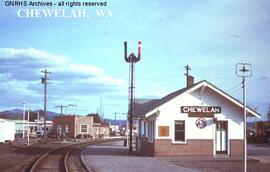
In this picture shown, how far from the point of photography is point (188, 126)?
3058 cm

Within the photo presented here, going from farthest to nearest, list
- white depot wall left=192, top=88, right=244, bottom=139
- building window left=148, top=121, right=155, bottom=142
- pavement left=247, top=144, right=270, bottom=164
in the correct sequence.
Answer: building window left=148, top=121, right=155, bottom=142 < white depot wall left=192, top=88, right=244, bottom=139 < pavement left=247, top=144, right=270, bottom=164

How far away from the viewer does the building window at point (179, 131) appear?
30.5m

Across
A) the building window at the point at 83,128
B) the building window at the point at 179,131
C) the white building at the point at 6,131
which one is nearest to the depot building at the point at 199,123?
the building window at the point at 179,131

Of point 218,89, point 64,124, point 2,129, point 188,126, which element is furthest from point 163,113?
point 64,124

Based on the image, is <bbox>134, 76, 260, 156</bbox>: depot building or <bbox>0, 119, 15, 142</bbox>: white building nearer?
<bbox>134, 76, 260, 156</bbox>: depot building

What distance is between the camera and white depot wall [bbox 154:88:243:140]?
30516 millimetres

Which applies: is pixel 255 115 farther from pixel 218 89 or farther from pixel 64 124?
pixel 64 124

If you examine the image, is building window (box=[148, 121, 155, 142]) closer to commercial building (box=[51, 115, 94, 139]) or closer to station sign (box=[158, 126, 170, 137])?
station sign (box=[158, 126, 170, 137])

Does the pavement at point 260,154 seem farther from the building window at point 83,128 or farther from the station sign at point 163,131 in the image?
the building window at point 83,128

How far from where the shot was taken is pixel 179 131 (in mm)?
30656

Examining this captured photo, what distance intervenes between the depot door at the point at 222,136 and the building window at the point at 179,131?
2188 mm

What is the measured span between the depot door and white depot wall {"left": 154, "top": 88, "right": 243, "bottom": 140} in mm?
323

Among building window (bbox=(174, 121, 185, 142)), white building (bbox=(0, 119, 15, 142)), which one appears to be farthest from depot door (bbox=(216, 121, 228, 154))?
white building (bbox=(0, 119, 15, 142))

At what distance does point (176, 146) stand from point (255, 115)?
201 inches
